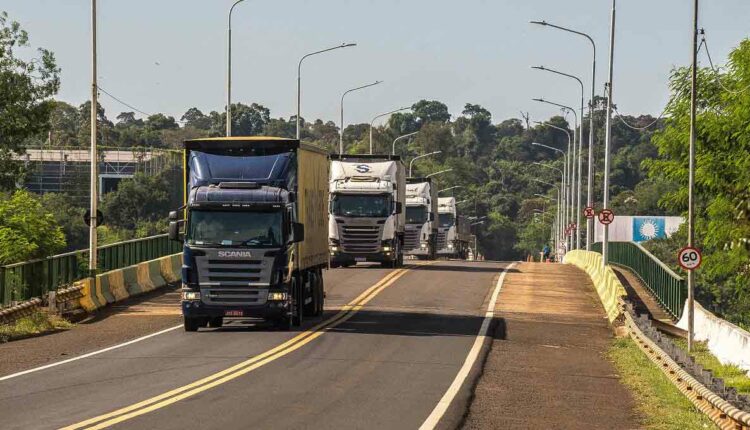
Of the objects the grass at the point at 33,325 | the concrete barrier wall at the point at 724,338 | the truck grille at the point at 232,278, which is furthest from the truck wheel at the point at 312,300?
the concrete barrier wall at the point at 724,338

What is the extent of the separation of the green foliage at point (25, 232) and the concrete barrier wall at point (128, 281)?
196 inches

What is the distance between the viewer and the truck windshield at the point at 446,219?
293ft

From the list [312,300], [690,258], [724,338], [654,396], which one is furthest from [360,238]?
[654,396]

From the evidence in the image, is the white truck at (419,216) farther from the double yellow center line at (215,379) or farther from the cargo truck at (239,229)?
the cargo truck at (239,229)

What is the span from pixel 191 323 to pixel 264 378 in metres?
9.04

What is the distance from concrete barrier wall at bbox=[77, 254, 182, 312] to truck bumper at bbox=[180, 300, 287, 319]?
251 inches

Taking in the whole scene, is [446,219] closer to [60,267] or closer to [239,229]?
[60,267]

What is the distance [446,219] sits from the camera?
8962cm

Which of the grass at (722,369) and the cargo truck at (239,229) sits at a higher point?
the cargo truck at (239,229)

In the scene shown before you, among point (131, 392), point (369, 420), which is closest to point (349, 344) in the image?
point (131, 392)

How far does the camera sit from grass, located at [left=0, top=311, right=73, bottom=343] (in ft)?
97.5

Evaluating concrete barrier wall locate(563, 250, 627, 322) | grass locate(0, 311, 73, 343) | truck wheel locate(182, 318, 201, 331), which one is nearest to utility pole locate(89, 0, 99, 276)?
grass locate(0, 311, 73, 343)

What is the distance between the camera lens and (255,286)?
28672mm

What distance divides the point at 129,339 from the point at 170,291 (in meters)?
14.5
